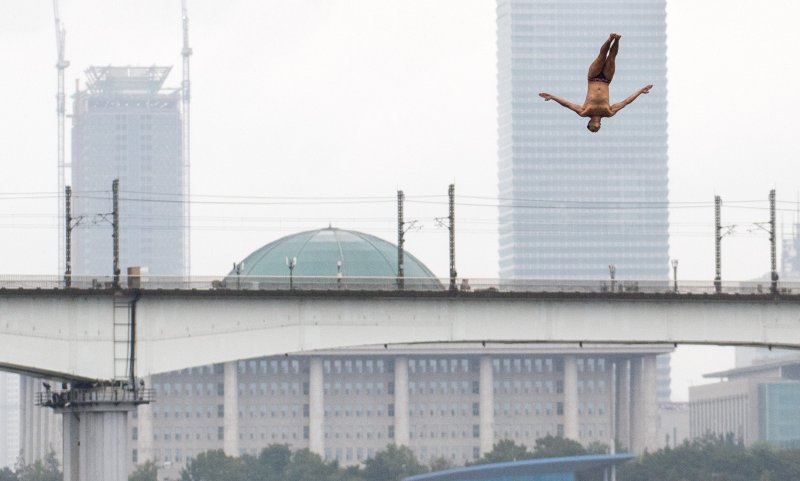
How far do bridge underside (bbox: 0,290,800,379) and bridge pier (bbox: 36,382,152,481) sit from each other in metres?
1.02

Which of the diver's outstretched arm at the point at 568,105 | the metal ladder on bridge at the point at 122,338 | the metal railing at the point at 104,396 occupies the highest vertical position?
the diver's outstretched arm at the point at 568,105

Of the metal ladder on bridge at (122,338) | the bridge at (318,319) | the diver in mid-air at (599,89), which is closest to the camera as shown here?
the diver in mid-air at (599,89)

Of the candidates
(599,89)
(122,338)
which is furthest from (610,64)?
(122,338)

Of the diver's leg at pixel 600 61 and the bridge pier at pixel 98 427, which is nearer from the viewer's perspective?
the diver's leg at pixel 600 61

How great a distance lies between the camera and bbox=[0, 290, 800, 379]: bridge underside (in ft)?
313

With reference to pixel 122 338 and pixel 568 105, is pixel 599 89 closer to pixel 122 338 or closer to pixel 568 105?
pixel 568 105

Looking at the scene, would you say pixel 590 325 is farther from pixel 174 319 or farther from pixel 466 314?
pixel 174 319

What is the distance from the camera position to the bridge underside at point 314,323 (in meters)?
95.4

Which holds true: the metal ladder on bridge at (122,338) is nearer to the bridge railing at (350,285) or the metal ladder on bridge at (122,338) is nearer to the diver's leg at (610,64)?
the bridge railing at (350,285)

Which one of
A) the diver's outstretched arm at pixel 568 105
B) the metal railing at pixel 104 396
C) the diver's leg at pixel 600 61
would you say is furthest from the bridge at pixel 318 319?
the diver's leg at pixel 600 61

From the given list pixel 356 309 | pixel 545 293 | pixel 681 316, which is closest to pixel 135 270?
pixel 356 309

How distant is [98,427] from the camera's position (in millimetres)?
96188

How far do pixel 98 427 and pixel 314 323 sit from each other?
11540 millimetres

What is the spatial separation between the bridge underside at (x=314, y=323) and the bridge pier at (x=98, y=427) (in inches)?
40.2
